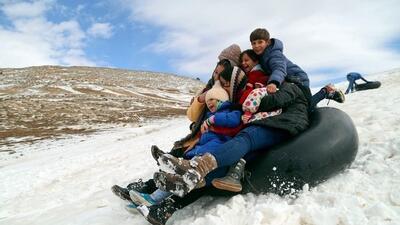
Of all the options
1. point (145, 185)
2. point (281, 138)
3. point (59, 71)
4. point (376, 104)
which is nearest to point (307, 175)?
point (281, 138)

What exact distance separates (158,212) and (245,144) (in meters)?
1.01

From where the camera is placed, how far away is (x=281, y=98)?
3.83 meters

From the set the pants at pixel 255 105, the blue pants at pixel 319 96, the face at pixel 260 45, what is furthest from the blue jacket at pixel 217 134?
the blue pants at pixel 319 96

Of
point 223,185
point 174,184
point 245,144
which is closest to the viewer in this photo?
point 174,184

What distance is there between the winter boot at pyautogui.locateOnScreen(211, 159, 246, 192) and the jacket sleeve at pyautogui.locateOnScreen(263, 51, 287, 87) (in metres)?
1.02

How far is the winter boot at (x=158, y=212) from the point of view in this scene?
330 centimetres

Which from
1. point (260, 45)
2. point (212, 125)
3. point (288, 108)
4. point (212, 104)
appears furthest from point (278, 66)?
point (212, 125)

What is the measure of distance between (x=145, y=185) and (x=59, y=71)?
6649cm

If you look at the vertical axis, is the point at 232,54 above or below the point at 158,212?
above

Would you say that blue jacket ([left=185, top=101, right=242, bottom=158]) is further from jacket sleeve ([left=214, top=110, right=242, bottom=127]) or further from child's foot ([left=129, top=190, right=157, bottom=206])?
child's foot ([left=129, top=190, right=157, bottom=206])

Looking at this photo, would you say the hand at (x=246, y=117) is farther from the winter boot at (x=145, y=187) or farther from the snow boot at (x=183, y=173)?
the winter boot at (x=145, y=187)

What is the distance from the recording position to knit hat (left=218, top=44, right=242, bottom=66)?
4.65m

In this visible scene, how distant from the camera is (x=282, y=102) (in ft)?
12.6

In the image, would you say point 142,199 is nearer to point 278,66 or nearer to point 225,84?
point 225,84
